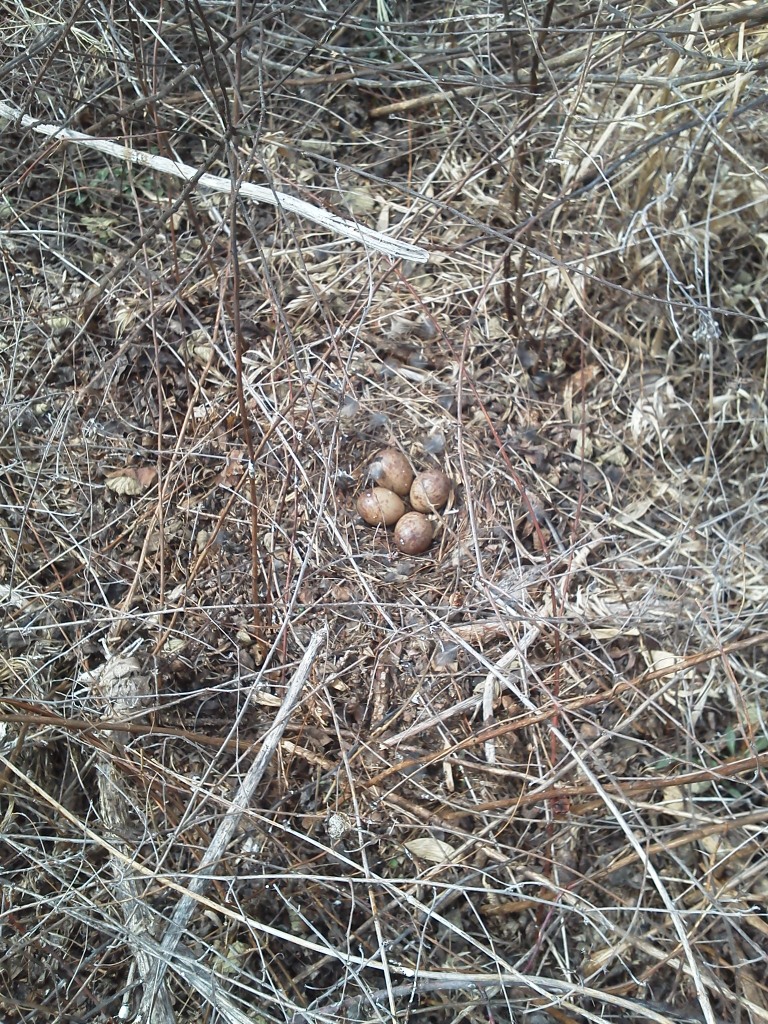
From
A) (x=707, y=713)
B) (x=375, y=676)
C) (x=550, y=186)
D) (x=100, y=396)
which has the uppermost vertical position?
(x=550, y=186)

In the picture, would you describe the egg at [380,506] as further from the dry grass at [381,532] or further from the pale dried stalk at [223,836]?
the pale dried stalk at [223,836]

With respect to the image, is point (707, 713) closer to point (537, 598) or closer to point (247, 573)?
point (537, 598)

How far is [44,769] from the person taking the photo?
206 centimetres

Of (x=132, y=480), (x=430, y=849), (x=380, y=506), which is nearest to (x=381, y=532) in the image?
(x=380, y=506)

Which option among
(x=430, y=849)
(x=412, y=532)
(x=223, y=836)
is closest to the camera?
(x=223, y=836)

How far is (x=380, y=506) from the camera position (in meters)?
2.21

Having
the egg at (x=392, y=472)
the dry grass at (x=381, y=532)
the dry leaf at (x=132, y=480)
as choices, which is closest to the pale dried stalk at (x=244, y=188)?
the dry grass at (x=381, y=532)

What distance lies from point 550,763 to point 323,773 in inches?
22.9

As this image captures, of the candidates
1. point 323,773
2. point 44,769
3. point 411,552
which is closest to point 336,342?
point 411,552

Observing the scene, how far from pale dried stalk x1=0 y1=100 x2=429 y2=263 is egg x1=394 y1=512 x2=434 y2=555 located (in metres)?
0.69

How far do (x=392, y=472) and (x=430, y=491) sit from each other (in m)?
0.12

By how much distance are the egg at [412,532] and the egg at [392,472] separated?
9 cm

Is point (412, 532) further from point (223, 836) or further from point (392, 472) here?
point (223, 836)

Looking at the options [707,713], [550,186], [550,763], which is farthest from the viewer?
[550,186]
